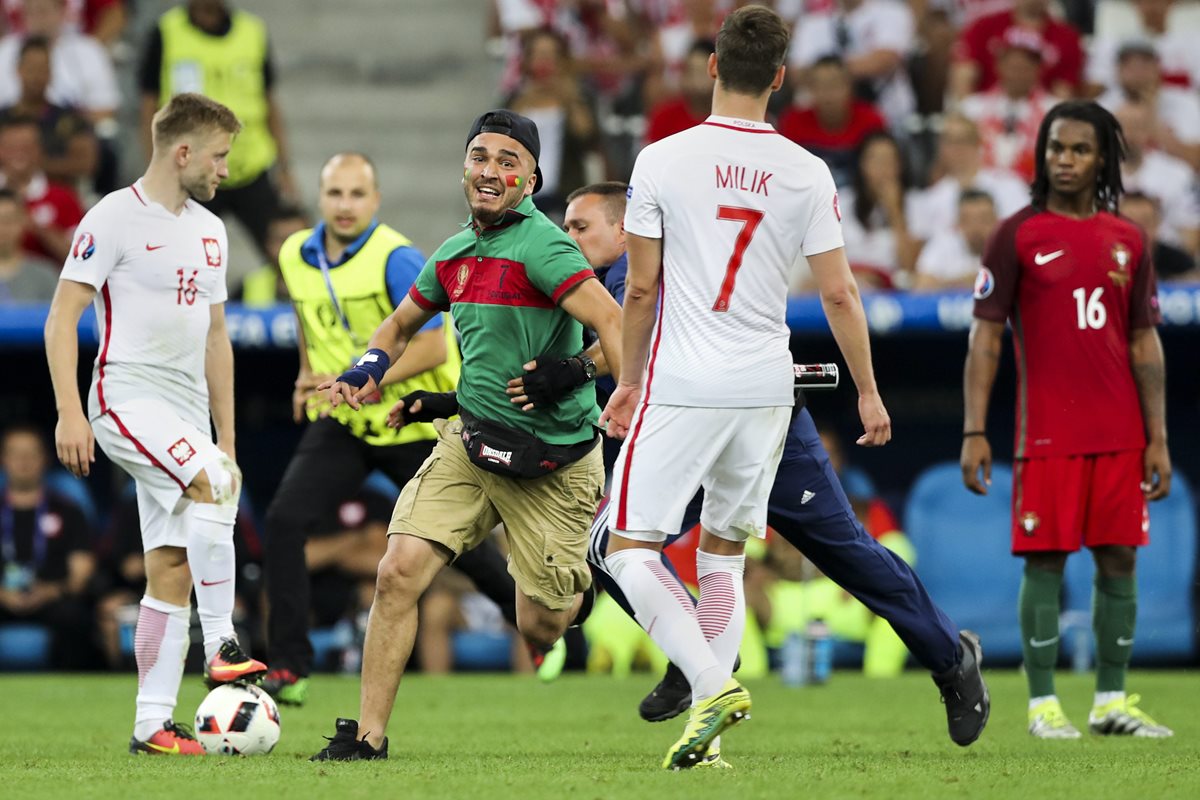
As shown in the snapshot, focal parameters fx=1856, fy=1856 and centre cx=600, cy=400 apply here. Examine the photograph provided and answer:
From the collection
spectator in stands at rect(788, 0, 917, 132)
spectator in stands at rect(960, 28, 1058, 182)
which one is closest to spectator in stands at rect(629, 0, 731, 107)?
spectator in stands at rect(788, 0, 917, 132)

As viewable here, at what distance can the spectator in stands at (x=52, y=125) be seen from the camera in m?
12.5

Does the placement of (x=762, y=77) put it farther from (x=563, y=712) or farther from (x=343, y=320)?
(x=563, y=712)

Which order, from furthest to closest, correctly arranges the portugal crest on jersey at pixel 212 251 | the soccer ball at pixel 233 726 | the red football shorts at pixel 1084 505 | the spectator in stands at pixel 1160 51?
1. the spectator in stands at pixel 1160 51
2. the red football shorts at pixel 1084 505
3. the portugal crest on jersey at pixel 212 251
4. the soccer ball at pixel 233 726

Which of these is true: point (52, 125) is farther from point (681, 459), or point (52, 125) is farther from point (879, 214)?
point (681, 459)

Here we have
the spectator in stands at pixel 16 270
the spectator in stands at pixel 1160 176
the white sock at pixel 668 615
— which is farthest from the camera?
the spectator in stands at pixel 1160 176

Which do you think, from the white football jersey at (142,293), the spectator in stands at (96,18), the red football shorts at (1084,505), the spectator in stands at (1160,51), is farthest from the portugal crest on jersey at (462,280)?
the spectator in stands at (96,18)

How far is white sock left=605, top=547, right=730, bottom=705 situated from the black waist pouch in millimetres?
534

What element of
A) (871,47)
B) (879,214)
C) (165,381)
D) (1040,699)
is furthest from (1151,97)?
(165,381)

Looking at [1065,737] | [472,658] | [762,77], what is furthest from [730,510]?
[472,658]

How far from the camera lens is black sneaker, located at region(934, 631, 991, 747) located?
6016 mm

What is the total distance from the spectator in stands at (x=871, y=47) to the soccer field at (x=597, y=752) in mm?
4973

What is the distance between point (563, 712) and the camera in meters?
8.45

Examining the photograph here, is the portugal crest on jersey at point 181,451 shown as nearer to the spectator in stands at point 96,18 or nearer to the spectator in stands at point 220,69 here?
the spectator in stands at point 220,69

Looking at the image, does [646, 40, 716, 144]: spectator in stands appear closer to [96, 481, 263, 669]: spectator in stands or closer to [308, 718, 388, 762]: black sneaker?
[96, 481, 263, 669]: spectator in stands
